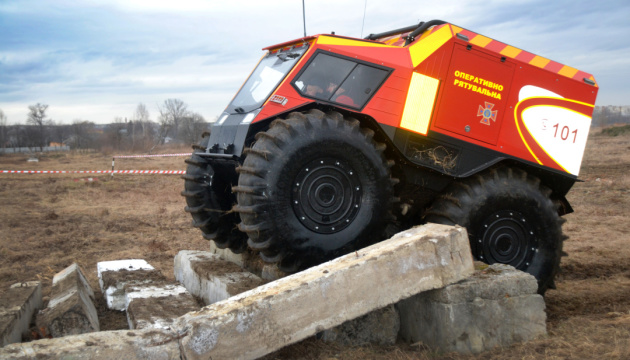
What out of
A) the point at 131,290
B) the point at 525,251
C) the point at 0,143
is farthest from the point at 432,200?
the point at 0,143

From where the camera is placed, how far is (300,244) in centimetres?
477

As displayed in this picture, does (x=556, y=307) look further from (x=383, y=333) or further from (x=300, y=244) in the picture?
(x=300, y=244)

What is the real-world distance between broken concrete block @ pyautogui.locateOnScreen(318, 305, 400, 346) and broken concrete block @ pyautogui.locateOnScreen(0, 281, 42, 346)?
7.94 feet

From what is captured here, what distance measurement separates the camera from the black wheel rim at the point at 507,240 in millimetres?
5559

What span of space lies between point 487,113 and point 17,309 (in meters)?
4.73

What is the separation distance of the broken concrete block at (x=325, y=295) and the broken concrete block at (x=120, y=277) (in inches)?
98.7

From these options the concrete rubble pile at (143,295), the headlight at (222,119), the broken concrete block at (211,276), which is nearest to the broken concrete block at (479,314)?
the broken concrete block at (211,276)

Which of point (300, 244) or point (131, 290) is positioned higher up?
point (300, 244)

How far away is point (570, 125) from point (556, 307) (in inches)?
78.1

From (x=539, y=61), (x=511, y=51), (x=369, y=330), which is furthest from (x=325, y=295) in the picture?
(x=539, y=61)

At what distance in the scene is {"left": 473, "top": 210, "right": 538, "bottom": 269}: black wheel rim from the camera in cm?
556

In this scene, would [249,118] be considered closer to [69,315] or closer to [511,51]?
[69,315]

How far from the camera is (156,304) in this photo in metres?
5.10

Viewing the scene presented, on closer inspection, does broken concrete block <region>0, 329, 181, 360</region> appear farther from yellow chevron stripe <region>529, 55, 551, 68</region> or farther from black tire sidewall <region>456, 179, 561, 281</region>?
yellow chevron stripe <region>529, 55, 551, 68</region>
